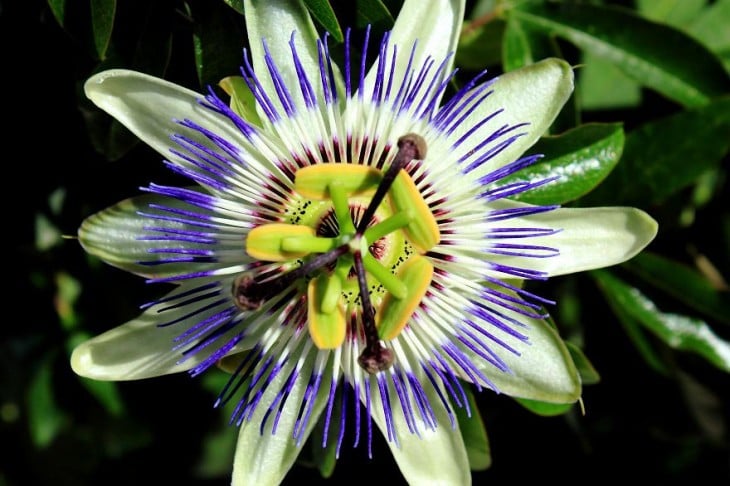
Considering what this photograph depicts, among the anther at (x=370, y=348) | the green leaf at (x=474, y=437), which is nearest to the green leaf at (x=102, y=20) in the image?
the anther at (x=370, y=348)

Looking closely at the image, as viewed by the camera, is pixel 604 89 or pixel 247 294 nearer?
pixel 247 294

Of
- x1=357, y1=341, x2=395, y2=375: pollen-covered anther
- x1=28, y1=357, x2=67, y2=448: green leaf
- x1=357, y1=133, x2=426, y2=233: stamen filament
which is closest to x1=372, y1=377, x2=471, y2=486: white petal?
x1=357, y1=341, x2=395, y2=375: pollen-covered anther

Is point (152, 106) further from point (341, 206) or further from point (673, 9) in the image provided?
point (673, 9)

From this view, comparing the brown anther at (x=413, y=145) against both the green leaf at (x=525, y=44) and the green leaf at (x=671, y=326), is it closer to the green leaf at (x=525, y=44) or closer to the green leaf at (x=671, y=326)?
the green leaf at (x=525, y=44)

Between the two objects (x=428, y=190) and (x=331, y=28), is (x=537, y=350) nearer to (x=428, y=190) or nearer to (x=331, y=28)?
(x=428, y=190)

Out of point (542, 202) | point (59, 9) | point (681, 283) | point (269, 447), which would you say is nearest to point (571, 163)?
point (542, 202)

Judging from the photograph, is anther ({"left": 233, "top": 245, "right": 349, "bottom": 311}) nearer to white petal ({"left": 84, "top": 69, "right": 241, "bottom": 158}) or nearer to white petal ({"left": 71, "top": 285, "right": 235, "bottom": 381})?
white petal ({"left": 71, "top": 285, "right": 235, "bottom": 381})
